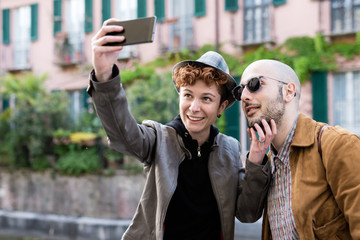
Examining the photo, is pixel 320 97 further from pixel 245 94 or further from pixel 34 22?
pixel 34 22

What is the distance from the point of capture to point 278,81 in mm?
2104

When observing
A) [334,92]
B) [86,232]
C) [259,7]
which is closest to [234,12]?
[259,7]

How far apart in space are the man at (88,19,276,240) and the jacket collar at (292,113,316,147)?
21cm

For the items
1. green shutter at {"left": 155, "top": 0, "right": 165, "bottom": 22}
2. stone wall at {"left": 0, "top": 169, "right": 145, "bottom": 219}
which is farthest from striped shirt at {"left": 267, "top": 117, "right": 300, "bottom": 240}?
green shutter at {"left": 155, "top": 0, "right": 165, "bottom": 22}

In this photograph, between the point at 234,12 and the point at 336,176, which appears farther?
the point at 234,12

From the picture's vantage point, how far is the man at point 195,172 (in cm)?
221

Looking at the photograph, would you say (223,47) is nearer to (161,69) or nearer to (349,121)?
(161,69)

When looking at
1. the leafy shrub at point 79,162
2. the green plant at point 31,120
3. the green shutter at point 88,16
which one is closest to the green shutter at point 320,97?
the leafy shrub at point 79,162

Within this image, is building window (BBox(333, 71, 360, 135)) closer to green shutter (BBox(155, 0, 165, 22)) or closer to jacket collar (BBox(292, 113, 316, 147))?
green shutter (BBox(155, 0, 165, 22))

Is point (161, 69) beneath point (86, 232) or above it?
above

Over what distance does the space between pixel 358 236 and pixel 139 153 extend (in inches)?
41.4

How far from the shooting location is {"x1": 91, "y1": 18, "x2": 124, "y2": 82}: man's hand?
5.82ft

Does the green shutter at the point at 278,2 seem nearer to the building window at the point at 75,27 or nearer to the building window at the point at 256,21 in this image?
the building window at the point at 256,21

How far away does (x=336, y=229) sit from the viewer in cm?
186
